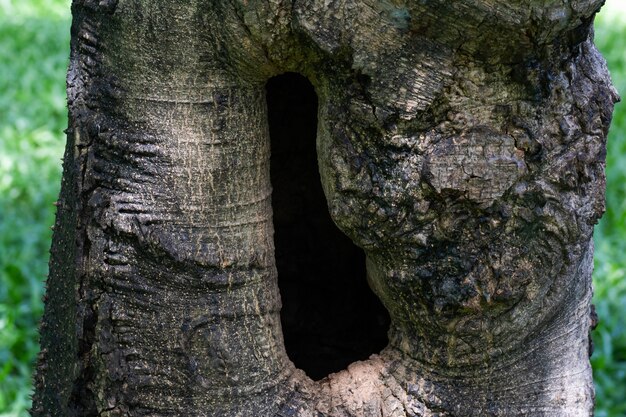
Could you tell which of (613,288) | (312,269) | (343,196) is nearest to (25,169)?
(312,269)

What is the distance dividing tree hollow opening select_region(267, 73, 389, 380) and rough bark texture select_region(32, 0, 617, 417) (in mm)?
463

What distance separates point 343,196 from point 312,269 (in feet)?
2.42

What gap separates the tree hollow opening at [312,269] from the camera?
207 centimetres

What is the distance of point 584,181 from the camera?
1.48 meters

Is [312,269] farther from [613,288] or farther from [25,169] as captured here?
[25,169]

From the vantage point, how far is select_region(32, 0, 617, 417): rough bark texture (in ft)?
4.57

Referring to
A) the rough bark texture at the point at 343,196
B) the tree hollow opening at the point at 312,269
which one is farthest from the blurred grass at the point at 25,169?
the rough bark texture at the point at 343,196

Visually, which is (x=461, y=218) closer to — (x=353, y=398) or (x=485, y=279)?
(x=485, y=279)

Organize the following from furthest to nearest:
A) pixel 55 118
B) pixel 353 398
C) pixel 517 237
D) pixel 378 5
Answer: pixel 55 118 → pixel 353 398 → pixel 517 237 → pixel 378 5

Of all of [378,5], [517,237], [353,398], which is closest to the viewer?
[378,5]

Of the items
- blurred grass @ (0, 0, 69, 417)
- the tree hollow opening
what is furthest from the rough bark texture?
blurred grass @ (0, 0, 69, 417)

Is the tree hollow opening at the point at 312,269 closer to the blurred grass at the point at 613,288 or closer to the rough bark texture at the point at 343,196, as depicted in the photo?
the rough bark texture at the point at 343,196

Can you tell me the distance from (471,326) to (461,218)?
0.63ft

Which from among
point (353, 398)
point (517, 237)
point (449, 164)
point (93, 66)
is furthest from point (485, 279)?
point (93, 66)
